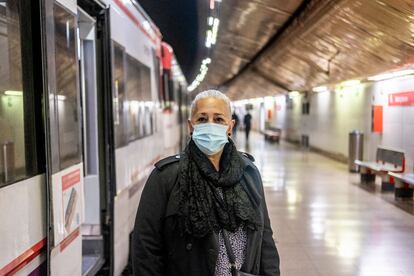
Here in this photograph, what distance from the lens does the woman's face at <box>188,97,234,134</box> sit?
2211 millimetres

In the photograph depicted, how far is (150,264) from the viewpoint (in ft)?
6.98

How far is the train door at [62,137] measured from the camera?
255 cm

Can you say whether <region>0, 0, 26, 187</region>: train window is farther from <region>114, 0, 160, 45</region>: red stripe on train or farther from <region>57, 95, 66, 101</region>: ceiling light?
<region>114, 0, 160, 45</region>: red stripe on train

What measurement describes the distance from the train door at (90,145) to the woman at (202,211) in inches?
81.8

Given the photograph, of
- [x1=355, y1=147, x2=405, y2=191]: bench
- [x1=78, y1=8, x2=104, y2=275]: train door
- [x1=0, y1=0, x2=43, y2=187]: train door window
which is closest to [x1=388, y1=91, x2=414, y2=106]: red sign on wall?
[x1=355, y1=147, x2=405, y2=191]: bench

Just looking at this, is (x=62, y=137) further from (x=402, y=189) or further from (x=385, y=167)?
(x=385, y=167)

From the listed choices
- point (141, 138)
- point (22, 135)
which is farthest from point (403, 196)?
point (22, 135)

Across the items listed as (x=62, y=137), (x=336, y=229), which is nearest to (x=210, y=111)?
(x=62, y=137)

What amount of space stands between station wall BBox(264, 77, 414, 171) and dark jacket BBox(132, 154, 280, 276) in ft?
27.7

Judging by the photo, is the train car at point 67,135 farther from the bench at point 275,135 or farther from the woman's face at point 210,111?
the bench at point 275,135

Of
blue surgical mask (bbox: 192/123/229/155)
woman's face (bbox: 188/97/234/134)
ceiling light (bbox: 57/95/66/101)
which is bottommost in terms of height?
blue surgical mask (bbox: 192/123/229/155)

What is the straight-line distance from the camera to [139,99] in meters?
5.89

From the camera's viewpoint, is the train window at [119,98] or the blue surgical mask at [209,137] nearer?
the blue surgical mask at [209,137]

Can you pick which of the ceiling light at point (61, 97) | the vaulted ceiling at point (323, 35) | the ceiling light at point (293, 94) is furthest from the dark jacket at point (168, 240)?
the ceiling light at point (293, 94)
